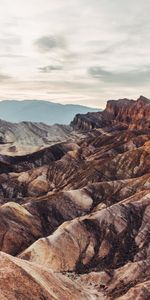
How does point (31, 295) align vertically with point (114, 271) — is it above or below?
above

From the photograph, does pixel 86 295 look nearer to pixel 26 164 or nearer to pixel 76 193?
pixel 76 193

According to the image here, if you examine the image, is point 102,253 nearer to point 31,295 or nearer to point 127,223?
point 127,223

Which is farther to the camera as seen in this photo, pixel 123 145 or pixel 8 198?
pixel 123 145

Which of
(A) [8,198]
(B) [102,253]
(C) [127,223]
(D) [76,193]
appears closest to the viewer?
(B) [102,253]

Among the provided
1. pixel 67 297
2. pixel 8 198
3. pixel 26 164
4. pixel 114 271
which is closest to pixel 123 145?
pixel 26 164

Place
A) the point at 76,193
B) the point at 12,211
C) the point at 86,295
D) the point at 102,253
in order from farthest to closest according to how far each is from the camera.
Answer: the point at 76,193
the point at 12,211
the point at 102,253
the point at 86,295

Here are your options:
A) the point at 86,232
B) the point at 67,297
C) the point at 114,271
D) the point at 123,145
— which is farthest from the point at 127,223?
the point at 123,145
